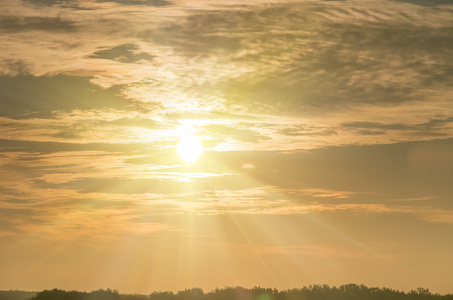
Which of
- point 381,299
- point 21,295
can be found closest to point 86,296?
point 381,299

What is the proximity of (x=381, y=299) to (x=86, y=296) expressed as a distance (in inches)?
1115

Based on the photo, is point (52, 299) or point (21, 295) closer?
point (52, 299)

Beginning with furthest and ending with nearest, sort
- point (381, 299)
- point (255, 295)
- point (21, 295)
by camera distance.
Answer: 1. point (21, 295)
2. point (255, 295)
3. point (381, 299)

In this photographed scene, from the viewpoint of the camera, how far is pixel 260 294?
66250 mm

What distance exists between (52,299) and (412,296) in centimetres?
3387

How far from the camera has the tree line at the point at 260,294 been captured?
204 feet

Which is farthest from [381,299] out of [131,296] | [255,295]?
[131,296]

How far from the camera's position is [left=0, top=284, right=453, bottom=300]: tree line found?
204 feet

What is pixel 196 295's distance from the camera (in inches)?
2687

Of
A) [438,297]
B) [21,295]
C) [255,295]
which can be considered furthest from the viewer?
[21,295]

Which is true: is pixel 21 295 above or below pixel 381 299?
above

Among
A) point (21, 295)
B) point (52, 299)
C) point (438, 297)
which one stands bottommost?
point (438, 297)

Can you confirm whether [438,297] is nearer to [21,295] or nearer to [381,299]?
[381,299]

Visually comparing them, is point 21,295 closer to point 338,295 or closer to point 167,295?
point 167,295
